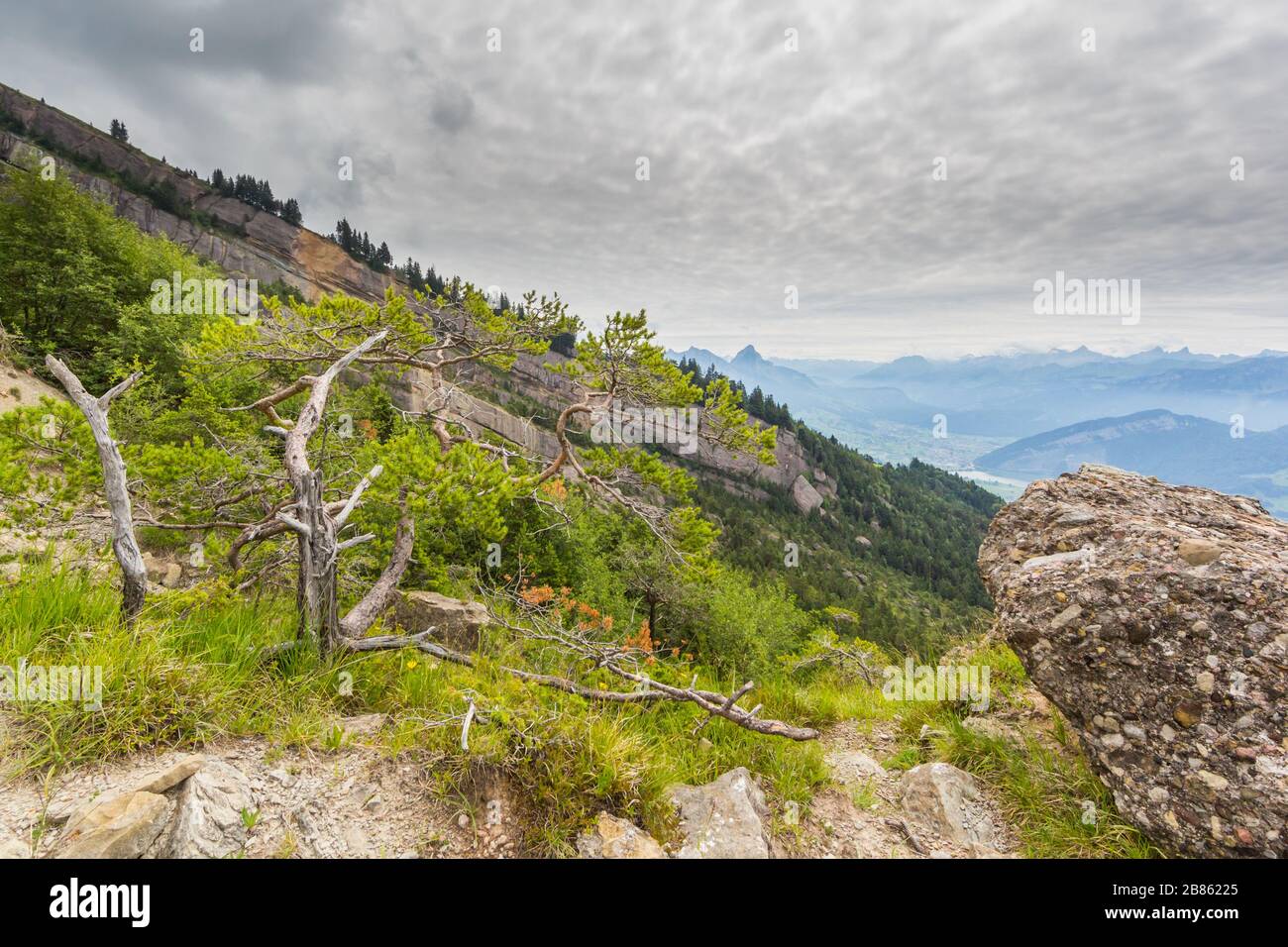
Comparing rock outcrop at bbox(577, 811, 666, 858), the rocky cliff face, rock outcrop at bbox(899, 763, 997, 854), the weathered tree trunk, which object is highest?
the rocky cliff face

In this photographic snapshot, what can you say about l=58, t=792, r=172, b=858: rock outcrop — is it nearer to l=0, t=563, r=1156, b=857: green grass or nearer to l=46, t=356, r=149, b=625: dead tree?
l=0, t=563, r=1156, b=857: green grass

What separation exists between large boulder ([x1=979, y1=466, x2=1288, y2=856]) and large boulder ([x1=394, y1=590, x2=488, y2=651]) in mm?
5688

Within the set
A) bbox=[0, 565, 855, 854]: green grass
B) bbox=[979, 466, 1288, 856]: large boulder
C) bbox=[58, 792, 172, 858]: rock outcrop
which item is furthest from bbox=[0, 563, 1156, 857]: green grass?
bbox=[58, 792, 172, 858]: rock outcrop

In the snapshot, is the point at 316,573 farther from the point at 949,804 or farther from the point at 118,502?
the point at 949,804

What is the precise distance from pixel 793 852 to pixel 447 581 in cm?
702

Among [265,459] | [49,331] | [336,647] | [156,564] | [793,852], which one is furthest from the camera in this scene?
[49,331]

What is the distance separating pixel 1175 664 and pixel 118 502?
7844mm

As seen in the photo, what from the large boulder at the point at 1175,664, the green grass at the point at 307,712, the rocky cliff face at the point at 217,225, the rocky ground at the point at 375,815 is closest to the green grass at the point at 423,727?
the green grass at the point at 307,712

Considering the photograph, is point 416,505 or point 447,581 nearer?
point 416,505

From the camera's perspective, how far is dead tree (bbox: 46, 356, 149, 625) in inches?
144

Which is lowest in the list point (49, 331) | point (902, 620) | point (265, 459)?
point (902, 620)
